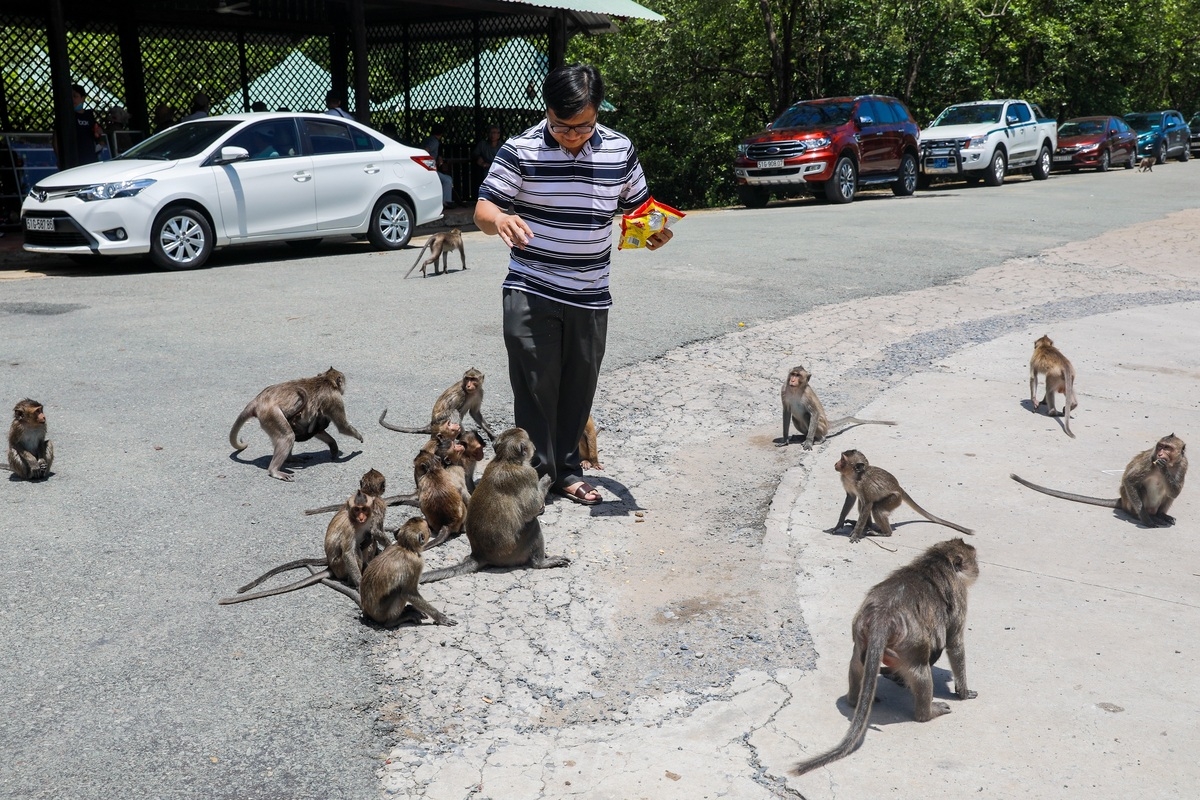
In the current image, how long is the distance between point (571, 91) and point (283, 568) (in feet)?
8.19

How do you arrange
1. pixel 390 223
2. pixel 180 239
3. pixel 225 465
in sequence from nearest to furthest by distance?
pixel 225 465, pixel 180 239, pixel 390 223

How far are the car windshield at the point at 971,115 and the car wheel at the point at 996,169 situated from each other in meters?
0.99

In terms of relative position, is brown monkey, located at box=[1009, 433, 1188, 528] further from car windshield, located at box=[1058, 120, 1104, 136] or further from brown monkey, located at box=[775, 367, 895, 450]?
car windshield, located at box=[1058, 120, 1104, 136]

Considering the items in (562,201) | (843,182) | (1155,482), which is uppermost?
(843,182)

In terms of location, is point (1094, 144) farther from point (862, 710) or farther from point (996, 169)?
point (862, 710)

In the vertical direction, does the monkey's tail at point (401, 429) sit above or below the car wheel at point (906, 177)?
below

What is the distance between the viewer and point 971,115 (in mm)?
28000

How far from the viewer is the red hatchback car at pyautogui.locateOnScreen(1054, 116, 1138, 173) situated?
105ft

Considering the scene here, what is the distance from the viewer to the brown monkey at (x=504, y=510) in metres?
5.10

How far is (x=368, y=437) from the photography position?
284 inches

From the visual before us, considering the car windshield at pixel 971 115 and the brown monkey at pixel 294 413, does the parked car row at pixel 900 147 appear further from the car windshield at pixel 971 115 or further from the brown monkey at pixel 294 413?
the brown monkey at pixel 294 413

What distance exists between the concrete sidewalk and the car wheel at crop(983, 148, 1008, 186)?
1892 centimetres

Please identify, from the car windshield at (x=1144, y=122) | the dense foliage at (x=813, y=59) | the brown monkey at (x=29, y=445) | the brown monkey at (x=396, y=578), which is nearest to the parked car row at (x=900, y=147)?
the dense foliage at (x=813, y=59)

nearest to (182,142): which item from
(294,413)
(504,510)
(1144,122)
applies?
(294,413)
